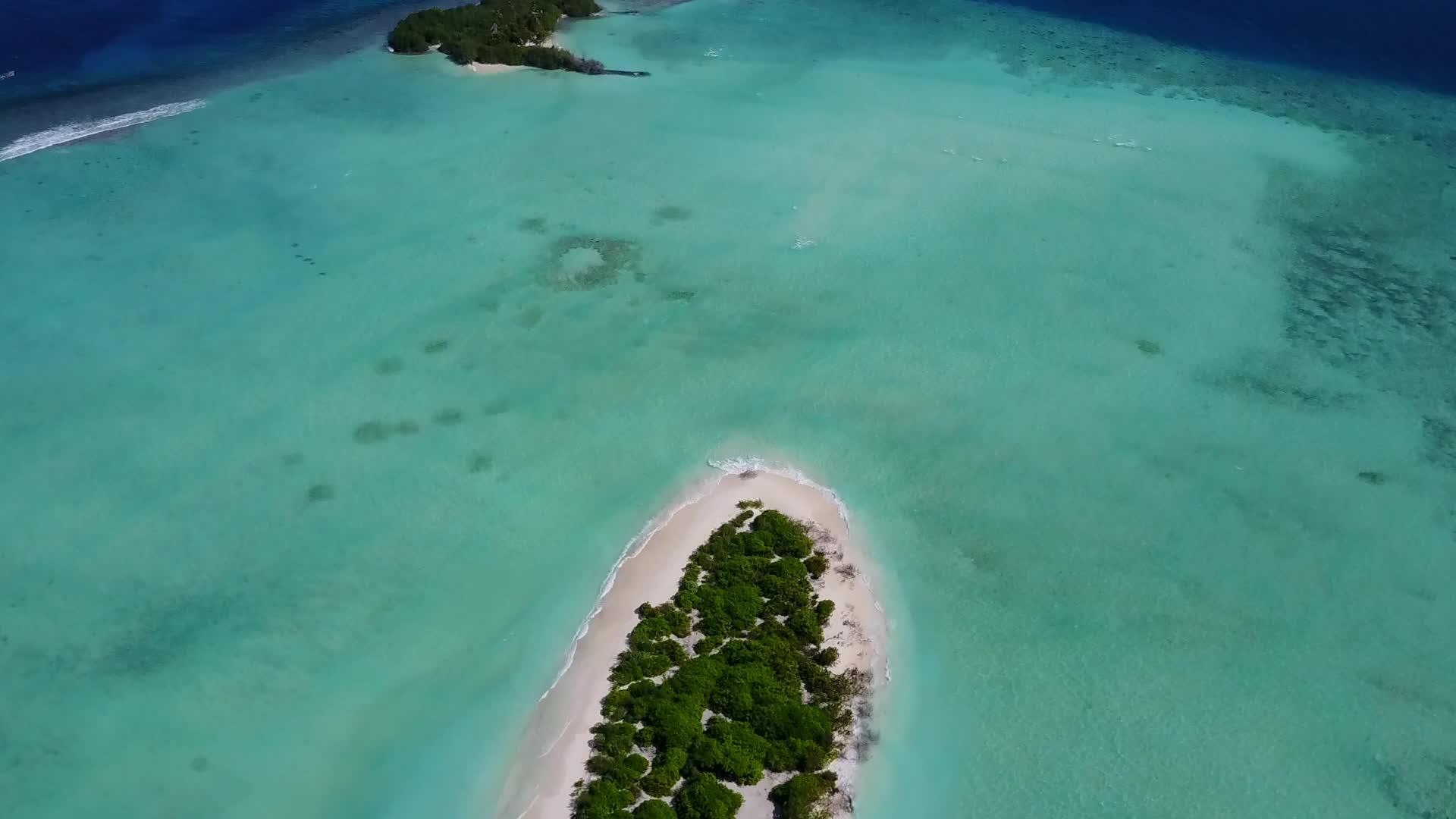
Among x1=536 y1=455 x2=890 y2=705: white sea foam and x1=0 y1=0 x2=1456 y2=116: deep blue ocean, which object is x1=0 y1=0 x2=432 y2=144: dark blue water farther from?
x1=536 y1=455 x2=890 y2=705: white sea foam

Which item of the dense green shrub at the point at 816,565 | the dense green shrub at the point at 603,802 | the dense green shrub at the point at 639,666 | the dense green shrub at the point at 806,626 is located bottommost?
the dense green shrub at the point at 603,802

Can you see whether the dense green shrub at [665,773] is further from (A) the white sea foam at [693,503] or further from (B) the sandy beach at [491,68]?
(B) the sandy beach at [491,68]

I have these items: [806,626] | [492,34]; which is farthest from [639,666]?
[492,34]

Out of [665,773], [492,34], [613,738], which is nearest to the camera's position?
[665,773]

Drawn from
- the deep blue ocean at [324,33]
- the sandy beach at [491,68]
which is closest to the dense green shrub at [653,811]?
the sandy beach at [491,68]

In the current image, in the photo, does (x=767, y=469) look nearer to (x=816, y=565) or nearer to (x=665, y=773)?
(x=816, y=565)

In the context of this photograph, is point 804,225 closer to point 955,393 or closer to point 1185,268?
point 955,393
